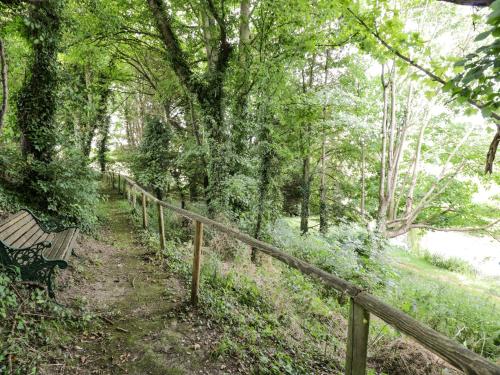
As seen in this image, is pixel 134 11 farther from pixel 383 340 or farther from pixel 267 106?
pixel 383 340

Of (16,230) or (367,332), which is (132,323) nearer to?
(16,230)

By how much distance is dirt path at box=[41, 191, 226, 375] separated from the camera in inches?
109

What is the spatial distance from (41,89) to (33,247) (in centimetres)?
429

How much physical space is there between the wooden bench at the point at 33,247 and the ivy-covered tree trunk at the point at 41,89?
237 centimetres

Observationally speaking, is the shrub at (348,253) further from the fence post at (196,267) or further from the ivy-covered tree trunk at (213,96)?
the fence post at (196,267)

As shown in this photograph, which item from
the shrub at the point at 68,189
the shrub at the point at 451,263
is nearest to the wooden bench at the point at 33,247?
the shrub at the point at 68,189

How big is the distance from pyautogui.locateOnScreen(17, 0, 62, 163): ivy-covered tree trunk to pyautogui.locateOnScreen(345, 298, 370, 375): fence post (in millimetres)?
7312

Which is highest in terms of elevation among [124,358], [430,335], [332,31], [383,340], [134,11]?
[134,11]

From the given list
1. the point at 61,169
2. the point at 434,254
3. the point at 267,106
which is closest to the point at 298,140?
the point at 267,106

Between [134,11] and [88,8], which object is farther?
[134,11]

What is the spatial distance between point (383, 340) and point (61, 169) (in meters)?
7.27

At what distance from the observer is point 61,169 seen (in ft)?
21.0

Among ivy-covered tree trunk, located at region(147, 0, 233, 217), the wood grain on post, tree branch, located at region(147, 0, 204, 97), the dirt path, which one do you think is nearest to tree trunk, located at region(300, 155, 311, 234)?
ivy-covered tree trunk, located at region(147, 0, 233, 217)

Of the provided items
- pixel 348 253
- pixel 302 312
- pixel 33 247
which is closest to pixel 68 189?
pixel 33 247
